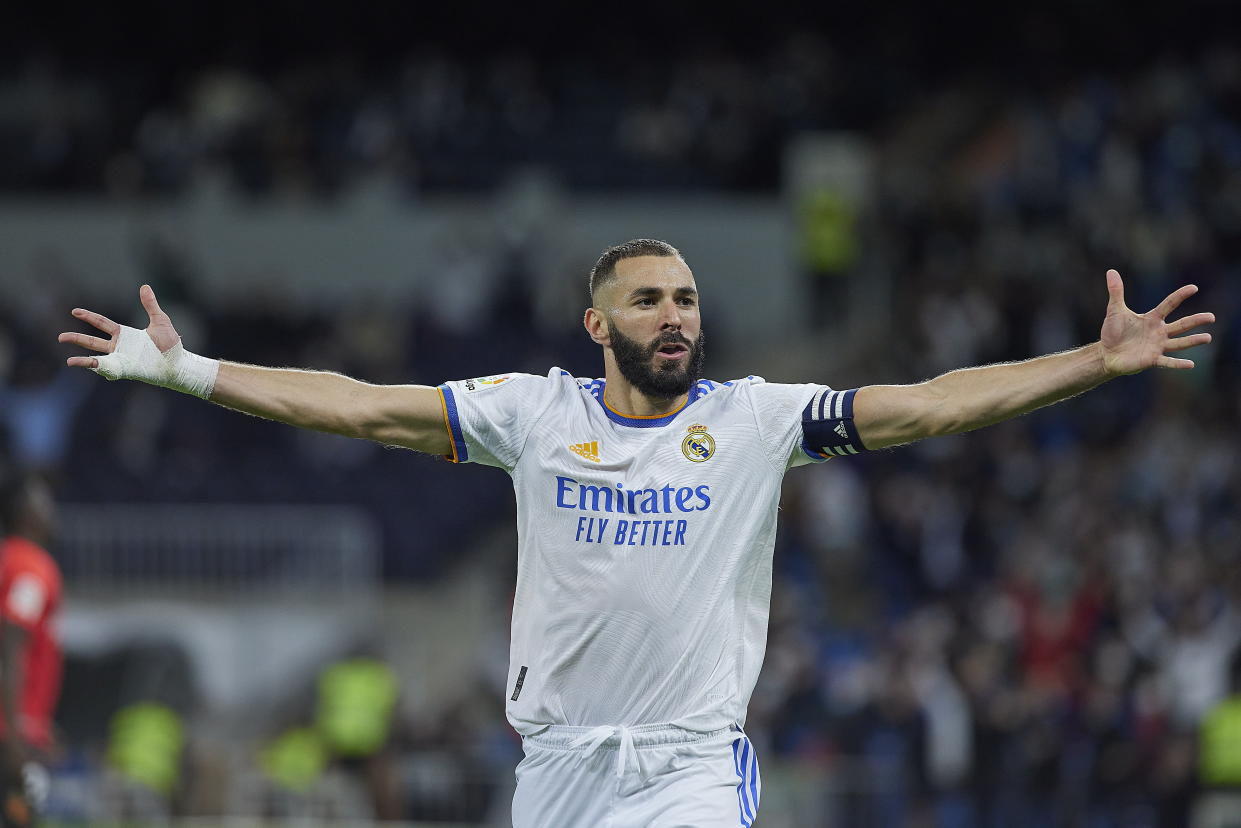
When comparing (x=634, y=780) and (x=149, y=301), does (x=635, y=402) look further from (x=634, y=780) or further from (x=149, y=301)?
(x=149, y=301)

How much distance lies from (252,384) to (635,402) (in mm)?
1261

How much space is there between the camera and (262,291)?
21094mm

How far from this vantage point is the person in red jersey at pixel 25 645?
29.0 ft

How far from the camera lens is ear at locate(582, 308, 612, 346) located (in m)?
6.35

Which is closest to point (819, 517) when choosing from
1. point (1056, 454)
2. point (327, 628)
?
point (1056, 454)

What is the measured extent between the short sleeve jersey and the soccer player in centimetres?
337

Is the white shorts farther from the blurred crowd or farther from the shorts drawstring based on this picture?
the blurred crowd

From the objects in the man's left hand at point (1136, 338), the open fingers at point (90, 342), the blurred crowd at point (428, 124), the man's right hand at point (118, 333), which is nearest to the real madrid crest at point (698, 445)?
the man's left hand at point (1136, 338)

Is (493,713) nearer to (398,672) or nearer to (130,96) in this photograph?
(398,672)

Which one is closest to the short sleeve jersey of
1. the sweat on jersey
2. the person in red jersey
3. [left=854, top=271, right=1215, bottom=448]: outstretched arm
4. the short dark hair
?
the person in red jersey

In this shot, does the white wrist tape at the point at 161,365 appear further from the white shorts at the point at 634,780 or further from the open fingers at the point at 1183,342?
the open fingers at the point at 1183,342

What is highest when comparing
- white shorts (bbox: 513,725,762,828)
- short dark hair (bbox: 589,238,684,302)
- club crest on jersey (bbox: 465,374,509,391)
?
short dark hair (bbox: 589,238,684,302)

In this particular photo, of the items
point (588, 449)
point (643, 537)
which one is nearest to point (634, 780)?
point (643, 537)

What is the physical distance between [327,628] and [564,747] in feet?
36.8
